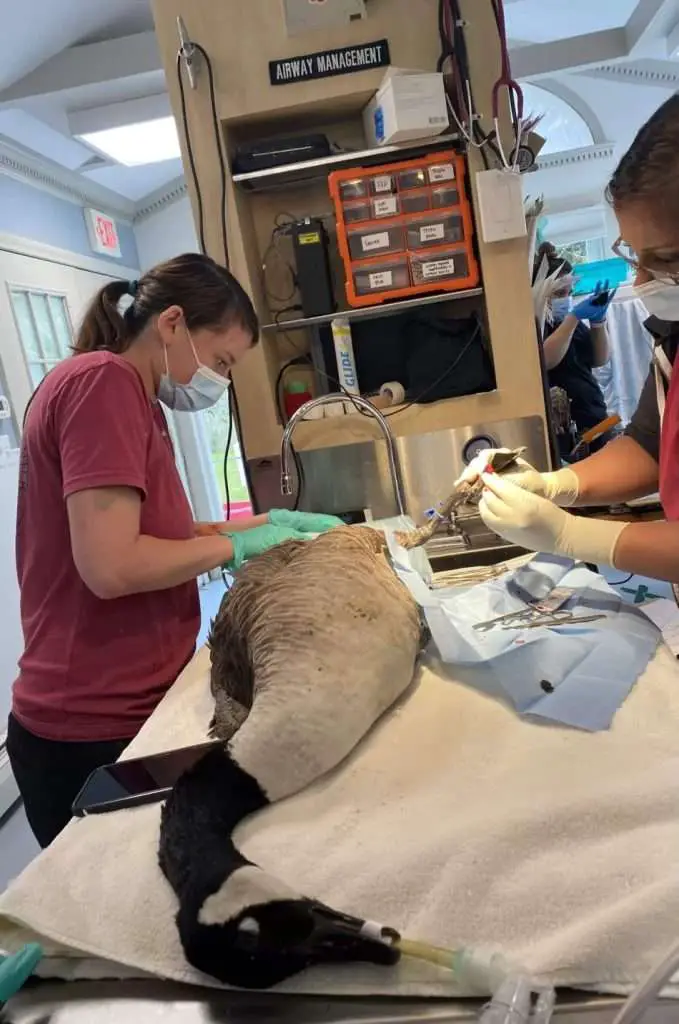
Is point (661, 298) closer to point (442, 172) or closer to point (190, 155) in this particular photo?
point (442, 172)

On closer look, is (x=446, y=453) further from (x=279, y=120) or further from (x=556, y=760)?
(x=556, y=760)

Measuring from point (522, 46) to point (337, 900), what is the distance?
443 cm

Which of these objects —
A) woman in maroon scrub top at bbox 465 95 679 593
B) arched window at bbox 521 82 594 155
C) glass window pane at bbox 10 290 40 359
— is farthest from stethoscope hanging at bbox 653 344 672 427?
arched window at bbox 521 82 594 155

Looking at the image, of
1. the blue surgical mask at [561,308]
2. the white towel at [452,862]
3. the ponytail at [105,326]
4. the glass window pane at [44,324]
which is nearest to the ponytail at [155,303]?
the ponytail at [105,326]

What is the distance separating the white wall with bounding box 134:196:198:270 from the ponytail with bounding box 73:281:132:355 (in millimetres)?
3875

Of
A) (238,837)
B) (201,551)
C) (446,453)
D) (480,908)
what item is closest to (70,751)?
(201,551)

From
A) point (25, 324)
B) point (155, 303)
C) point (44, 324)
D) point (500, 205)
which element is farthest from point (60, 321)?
point (155, 303)

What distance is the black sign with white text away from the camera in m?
2.26

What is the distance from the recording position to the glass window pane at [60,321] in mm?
4062

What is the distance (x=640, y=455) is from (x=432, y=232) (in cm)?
107

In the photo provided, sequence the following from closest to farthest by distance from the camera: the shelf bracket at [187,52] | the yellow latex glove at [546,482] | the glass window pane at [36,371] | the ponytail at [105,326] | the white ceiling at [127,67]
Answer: the ponytail at [105,326] < the yellow latex glove at [546,482] < the shelf bracket at [187,52] < the white ceiling at [127,67] < the glass window pane at [36,371]

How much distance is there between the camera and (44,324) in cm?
397

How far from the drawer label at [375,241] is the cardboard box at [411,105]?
0.87 ft

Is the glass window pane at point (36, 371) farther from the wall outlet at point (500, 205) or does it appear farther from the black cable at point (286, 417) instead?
the wall outlet at point (500, 205)
